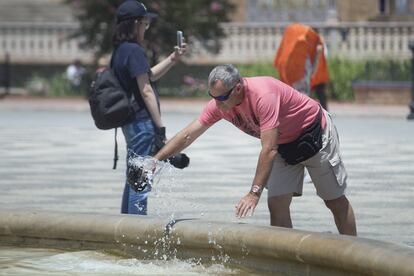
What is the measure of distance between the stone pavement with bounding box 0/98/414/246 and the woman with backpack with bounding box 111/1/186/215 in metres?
0.61

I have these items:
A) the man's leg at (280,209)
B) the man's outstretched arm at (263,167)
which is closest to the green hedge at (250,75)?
the man's leg at (280,209)

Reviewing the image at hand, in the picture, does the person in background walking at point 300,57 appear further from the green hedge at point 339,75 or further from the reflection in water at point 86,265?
the green hedge at point 339,75

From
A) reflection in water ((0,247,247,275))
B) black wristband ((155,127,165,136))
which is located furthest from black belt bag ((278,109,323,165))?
black wristband ((155,127,165,136))

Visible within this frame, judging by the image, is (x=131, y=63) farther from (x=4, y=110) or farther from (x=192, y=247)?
(x=4, y=110)

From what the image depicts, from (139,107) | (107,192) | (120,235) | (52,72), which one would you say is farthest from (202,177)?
(52,72)

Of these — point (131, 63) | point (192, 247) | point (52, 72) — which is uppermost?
point (131, 63)

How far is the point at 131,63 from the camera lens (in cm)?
1039

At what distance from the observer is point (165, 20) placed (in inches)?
1387

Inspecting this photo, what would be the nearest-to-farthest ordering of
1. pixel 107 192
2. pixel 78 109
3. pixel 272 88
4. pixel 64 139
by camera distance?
pixel 272 88 < pixel 107 192 < pixel 64 139 < pixel 78 109

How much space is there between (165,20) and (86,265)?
26.6 meters

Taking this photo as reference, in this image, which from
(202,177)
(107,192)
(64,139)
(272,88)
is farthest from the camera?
(64,139)

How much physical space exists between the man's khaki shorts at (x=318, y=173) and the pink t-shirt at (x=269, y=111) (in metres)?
0.16

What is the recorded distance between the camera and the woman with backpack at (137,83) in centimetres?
1037

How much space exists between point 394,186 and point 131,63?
168 inches
